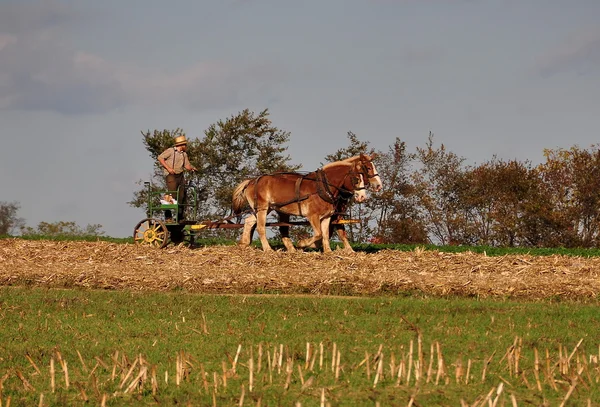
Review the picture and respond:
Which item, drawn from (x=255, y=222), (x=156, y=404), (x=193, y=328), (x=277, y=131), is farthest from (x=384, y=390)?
(x=277, y=131)

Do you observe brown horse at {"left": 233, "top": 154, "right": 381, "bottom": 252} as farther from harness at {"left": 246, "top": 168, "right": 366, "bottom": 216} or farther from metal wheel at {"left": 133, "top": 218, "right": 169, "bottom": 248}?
metal wheel at {"left": 133, "top": 218, "right": 169, "bottom": 248}

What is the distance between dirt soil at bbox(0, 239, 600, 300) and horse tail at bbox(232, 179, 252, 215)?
1.78 metres

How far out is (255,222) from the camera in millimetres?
24781

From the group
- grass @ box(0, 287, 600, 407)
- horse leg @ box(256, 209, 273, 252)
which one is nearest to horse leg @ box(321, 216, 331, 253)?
horse leg @ box(256, 209, 273, 252)

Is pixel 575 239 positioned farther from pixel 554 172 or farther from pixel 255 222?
pixel 255 222

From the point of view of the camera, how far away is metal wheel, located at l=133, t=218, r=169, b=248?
2462cm

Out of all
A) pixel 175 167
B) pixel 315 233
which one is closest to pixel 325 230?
pixel 315 233

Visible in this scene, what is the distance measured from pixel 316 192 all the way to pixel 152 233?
15.0ft

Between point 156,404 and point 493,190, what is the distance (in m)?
36.3

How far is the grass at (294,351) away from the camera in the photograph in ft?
27.4

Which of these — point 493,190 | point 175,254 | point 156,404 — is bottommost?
point 156,404

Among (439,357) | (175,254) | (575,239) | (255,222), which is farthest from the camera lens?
(575,239)

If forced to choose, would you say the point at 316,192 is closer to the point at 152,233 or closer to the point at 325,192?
the point at 325,192

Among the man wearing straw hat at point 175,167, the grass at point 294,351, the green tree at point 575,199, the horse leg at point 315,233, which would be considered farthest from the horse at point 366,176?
the green tree at point 575,199
